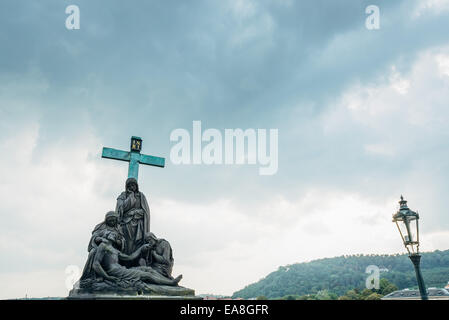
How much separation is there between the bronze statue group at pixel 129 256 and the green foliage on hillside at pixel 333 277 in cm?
8088

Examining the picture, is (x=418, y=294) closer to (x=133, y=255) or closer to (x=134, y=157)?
(x=133, y=255)

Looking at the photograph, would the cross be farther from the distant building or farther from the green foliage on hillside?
the green foliage on hillside

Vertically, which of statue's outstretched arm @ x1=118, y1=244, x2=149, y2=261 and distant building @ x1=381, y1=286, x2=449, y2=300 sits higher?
statue's outstretched arm @ x1=118, y1=244, x2=149, y2=261

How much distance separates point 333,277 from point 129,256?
121 metres

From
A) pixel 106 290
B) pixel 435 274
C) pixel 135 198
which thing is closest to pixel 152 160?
pixel 135 198

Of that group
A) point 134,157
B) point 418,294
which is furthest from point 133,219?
point 418,294

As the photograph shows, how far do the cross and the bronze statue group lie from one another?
1402 millimetres

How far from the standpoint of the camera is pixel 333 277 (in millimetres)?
111750

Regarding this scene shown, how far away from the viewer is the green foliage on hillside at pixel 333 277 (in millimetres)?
84750

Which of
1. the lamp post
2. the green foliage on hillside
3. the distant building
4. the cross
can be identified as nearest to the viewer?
the lamp post

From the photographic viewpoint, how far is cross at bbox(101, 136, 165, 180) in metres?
10.3

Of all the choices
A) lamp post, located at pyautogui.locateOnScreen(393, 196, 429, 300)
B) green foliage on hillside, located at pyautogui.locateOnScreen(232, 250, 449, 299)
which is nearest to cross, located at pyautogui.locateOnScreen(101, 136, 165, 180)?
lamp post, located at pyautogui.locateOnScreen(393, 196, 429, 300)
